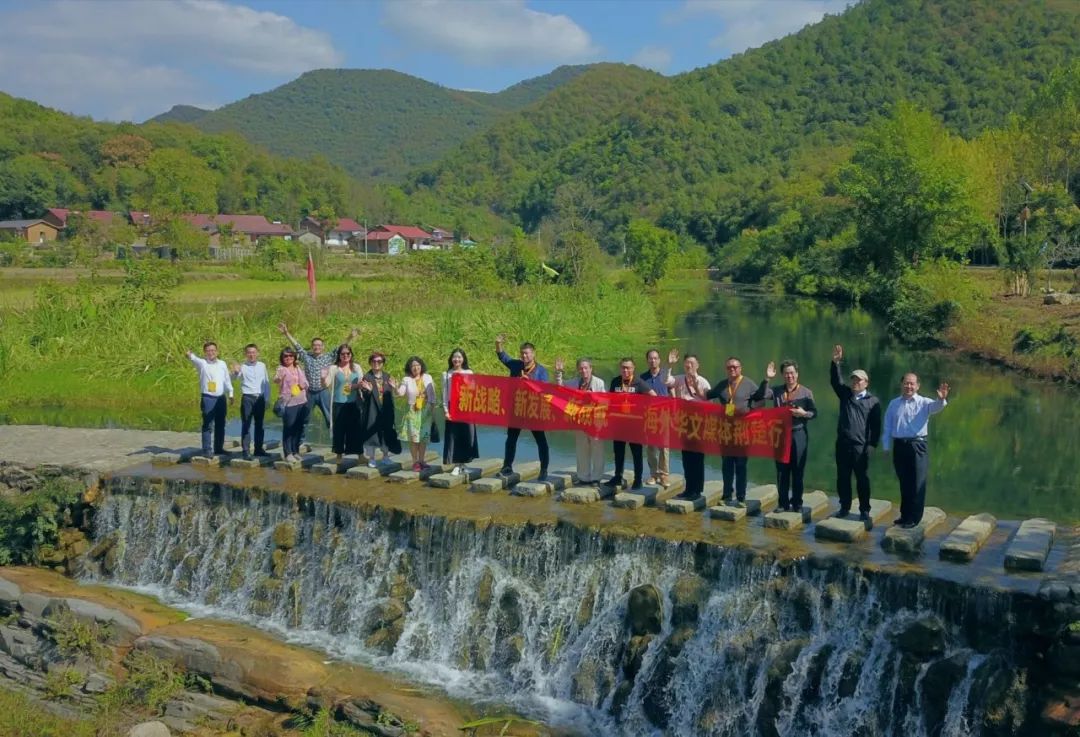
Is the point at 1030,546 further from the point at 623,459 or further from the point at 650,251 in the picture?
the point at 650,251

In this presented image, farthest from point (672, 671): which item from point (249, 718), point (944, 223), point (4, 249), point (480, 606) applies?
point (4, 249)

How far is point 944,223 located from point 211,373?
4105cm

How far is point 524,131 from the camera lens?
17112 centimetres

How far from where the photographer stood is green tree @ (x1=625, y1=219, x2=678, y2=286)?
61875 mm

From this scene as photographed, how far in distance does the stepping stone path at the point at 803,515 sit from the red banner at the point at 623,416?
0.60 metres

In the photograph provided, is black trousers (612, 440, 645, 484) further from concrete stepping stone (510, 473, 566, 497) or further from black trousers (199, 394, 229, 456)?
black trousers (199, 394, 229, 456)

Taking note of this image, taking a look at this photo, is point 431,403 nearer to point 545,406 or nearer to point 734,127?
point 545,406

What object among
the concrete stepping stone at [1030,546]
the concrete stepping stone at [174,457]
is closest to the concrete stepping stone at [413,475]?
the concrete stepping stone at [174,457]

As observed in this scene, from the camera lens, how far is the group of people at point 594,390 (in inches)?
387

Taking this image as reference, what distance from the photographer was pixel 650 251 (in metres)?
62.2

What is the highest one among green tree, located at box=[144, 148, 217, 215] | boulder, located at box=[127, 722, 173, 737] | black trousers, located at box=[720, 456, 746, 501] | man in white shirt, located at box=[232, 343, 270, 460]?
green tree, located at box=[144, 148, 217, 215]

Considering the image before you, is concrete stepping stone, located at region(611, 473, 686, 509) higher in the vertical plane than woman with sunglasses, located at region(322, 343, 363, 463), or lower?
lower

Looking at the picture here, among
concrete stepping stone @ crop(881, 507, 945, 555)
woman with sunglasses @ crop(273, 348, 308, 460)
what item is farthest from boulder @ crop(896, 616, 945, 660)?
woman with sunglasses @ crop(273, 348, 308, 460)

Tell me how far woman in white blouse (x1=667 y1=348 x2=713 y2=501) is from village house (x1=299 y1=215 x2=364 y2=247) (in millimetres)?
97685
